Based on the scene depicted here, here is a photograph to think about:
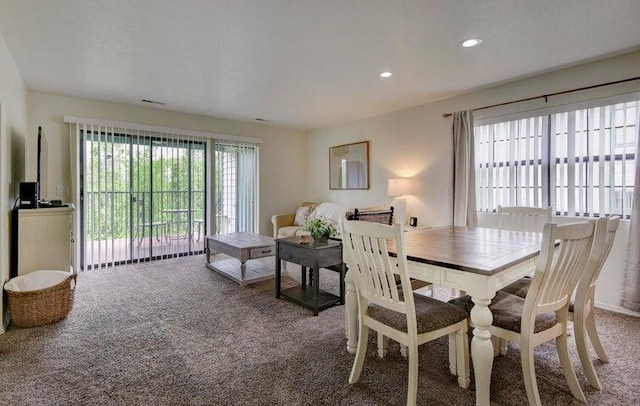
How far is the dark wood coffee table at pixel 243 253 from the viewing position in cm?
369

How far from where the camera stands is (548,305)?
5.39 feet

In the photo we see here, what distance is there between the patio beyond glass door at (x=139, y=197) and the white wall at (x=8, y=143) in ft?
2.93

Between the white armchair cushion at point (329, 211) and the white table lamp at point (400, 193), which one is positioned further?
the white armchair cushion at point (329, 211)

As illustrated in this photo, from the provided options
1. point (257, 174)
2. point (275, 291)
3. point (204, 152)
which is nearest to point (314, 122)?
point (257, 174)

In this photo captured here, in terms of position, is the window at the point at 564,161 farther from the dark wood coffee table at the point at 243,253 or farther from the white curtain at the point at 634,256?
the dark wood coffee table at the point at 243,253

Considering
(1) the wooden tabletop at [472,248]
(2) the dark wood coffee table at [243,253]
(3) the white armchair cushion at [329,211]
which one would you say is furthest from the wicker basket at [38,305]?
(3) the white armchair cushion at [329,211]

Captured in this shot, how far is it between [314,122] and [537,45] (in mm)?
3723

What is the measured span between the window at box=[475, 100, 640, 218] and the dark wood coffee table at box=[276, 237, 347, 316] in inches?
85.8

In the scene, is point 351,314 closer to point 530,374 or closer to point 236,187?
point 530,374

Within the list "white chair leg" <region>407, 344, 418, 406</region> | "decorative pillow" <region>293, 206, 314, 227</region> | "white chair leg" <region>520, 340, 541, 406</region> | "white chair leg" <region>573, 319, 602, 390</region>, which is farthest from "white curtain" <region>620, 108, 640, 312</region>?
"decorative pillow" <region>293, 206, 314, 227</region>

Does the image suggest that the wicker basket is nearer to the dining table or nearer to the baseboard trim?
the dining table

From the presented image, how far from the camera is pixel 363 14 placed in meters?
2.29

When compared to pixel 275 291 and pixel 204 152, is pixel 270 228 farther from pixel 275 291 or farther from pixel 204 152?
pixel 275 291

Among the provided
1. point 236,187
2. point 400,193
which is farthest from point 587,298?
point 236,187
